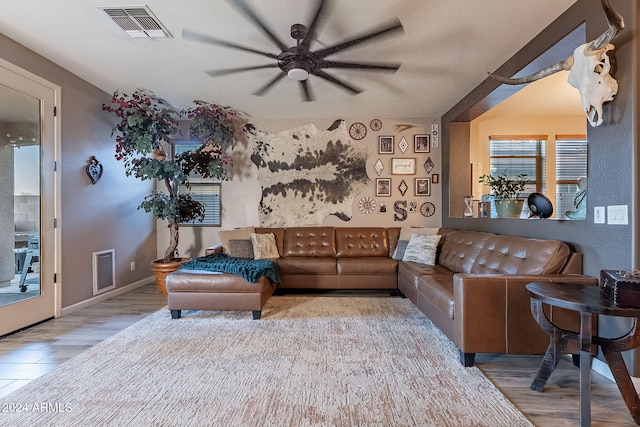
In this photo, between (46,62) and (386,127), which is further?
(386,127)

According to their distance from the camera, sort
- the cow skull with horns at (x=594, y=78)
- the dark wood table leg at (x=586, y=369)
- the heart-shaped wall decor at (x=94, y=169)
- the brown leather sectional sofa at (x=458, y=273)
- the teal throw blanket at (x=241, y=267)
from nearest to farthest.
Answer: the dark wood table leg at (x=586, y=369), the cow skull with horns at (x=594, y=78), the brown leather sectional sofa at (x=458, y=273), the teal throw blanket at (x=241, y=267), the heart-shaped wall decor at (x=94, y=169)

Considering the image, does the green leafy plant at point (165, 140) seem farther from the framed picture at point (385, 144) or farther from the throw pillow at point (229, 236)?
the framed picture at point (385, 144)

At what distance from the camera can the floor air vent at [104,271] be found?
3584 mm

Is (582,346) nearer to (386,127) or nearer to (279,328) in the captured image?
(279,328)

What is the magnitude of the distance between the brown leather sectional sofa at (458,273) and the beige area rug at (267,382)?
12.5 inches

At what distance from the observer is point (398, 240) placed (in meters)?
4.38

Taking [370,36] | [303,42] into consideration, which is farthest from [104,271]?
[370,36]

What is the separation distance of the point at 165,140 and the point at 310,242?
8.16 feet

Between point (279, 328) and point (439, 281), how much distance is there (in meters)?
1.56

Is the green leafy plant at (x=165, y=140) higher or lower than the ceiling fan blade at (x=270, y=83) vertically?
lower

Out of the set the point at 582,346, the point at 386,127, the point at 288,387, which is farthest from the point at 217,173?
the point at 582,346

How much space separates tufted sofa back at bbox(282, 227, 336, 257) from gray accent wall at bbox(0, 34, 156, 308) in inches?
90.1

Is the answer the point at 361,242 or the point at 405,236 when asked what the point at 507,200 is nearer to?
the point at 405,236

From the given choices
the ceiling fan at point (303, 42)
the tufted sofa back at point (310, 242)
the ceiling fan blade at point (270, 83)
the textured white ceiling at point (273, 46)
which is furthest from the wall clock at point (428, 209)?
the ceiling fan blade at point (270, 83)
